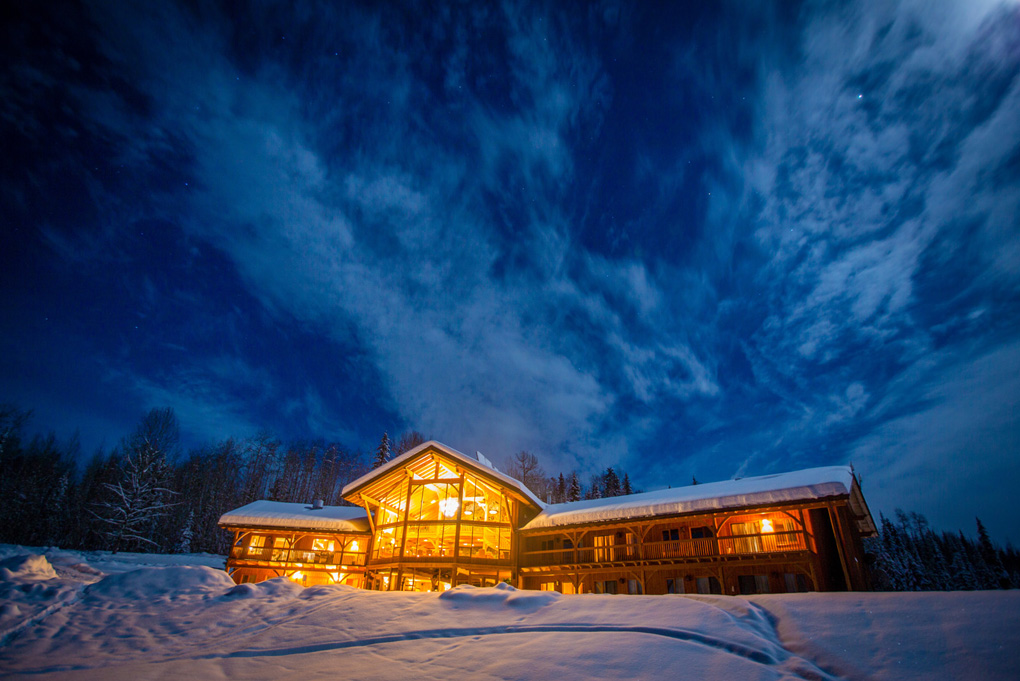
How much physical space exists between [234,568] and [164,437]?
23613mm

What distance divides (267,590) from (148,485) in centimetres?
3880

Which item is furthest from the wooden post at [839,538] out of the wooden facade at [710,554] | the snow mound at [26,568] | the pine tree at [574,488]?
the pine tree at [574,488]

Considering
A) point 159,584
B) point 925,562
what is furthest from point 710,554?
point 925,562

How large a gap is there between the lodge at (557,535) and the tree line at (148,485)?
11886 mm

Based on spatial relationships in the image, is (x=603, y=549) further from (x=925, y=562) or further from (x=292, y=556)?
(x=925, y=562)

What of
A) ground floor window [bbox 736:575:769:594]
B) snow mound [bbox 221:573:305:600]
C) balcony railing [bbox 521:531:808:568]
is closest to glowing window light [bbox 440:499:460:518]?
balcony railing [bbox 521:531:808:568]

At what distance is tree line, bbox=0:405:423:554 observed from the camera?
116ft

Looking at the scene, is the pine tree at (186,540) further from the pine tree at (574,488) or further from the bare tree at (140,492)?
the pine tree at (574,488)

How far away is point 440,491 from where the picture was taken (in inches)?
922

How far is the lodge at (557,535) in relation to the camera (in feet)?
54.6

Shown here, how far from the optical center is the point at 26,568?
577 centimetres

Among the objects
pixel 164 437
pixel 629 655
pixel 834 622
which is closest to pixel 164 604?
pixel 629 655

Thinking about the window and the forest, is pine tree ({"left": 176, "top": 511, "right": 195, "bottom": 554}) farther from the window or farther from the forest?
the window

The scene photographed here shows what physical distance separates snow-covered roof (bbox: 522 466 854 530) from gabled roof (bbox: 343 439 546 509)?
2.20 m
